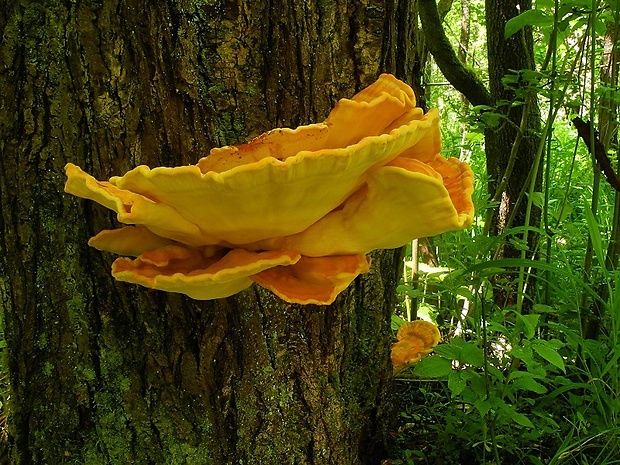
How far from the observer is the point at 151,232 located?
124 cm

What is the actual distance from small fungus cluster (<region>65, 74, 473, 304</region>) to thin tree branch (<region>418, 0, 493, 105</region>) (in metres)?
3.45

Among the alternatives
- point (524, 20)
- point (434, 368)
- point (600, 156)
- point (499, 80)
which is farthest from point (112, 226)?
point (499, 80)

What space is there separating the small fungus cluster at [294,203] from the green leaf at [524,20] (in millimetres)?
1362

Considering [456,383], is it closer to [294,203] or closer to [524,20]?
[294,203]

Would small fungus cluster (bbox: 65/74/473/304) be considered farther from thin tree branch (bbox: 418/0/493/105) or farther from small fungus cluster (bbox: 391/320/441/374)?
thin tree branch (bbox: 418/0/493/105)

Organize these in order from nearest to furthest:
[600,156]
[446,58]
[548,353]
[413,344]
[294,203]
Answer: [294,203] < [548,353] < [413,344] < [600,156] < [446,58]

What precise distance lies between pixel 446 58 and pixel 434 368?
10.9 feet

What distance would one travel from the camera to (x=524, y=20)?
2.36 meters

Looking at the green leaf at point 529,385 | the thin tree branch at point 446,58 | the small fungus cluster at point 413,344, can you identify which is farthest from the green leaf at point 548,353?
the thin tree branch at point 446,58

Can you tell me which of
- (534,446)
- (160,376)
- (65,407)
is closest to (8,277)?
(65,407)

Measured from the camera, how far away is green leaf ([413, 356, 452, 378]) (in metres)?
1.87

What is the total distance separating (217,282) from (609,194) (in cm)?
472

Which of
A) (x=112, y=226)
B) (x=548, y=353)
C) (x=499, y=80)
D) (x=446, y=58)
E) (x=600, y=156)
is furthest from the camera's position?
(x=446, y=58)

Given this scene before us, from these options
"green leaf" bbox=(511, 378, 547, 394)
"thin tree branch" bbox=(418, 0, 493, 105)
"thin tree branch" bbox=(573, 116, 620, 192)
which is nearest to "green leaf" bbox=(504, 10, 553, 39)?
"thin tree branch" bbox=(573, 116, 620, 192)
